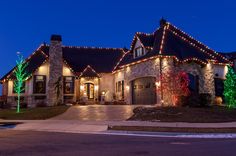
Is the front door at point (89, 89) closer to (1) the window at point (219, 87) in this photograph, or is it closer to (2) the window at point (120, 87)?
(2) the window at point (120, 87)

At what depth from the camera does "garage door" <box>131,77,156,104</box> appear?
30.7m

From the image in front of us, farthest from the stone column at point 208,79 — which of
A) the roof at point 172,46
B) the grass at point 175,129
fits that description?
the grass at point 175,129

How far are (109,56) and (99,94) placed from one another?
22.3 feet

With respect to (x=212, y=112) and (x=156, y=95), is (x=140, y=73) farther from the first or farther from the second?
(x=212, y=112)

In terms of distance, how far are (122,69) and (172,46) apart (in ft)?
28.1

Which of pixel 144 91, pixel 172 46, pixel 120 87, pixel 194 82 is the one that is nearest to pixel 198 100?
pixel 194 82

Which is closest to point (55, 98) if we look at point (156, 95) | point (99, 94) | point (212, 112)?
point (99, 94)

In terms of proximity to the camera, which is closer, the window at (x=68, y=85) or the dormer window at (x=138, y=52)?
the dormer window at (x=138, y=52)

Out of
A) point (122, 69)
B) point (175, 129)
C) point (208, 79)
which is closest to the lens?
point (175, 129)

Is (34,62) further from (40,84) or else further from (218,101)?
(218,101)

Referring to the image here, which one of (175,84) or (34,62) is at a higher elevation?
(34,62)

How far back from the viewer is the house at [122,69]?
30219 millimetres

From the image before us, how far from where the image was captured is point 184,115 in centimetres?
2016

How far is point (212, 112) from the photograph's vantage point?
69.4 feet
